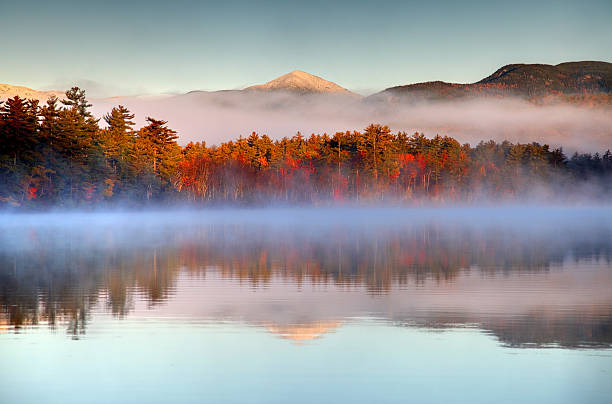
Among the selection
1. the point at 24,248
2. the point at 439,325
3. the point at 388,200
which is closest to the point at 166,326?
the point at 439,325

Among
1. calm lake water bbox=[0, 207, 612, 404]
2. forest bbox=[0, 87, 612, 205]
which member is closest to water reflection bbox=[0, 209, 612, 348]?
calm lake water bbox=[0, 207, 612, 404]

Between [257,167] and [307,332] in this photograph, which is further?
[257,167]

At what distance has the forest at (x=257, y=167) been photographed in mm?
70625

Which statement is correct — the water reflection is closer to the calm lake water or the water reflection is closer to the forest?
the calm lake water

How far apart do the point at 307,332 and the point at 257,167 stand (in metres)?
105

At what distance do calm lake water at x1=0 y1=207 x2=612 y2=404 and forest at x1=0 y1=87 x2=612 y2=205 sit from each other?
51865mm

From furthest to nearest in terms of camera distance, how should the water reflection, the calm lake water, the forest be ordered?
the forest < the water reflection < the calm lake water

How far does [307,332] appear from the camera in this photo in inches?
440

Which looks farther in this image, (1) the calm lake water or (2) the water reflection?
(2) the water reflection

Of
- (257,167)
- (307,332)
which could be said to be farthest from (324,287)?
(257,167)

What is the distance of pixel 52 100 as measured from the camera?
7356cm

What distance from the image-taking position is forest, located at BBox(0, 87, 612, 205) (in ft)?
232

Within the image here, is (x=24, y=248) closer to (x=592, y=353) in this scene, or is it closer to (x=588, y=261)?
(x=588, y=261)

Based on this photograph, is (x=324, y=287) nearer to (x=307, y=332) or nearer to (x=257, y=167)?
(x=307, y=332)
